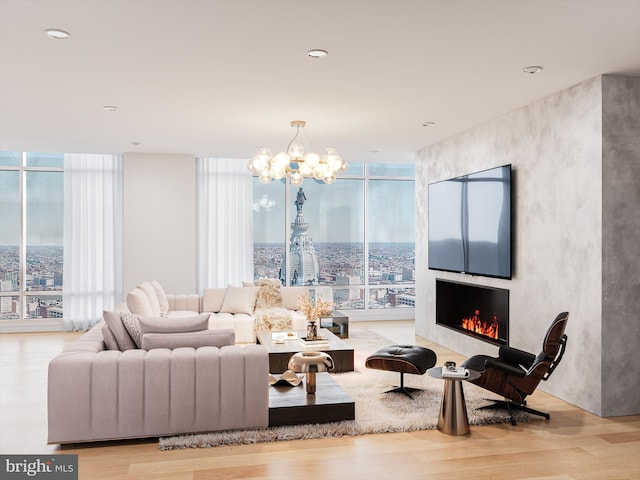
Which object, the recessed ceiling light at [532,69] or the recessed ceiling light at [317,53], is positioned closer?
the recessed ceiling light at [317,53]

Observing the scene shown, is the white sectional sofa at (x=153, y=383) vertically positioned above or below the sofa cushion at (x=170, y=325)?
below

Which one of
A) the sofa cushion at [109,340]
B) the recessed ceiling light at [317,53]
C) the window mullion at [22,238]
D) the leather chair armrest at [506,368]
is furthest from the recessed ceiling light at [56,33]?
the window mullion at [22,238]

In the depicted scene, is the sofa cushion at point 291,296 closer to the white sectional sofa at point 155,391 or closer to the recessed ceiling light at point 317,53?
the white sectional sofa at point 155,391

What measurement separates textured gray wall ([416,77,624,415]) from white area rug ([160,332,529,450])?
29.1 inches

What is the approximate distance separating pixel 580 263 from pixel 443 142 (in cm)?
302

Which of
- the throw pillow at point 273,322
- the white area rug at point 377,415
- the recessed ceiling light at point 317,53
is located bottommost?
the white area rug at point 377,415

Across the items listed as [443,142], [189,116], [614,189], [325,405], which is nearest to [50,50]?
[189,116]

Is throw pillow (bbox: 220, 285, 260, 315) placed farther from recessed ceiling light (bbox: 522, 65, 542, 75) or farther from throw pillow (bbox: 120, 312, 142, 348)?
recessed ceiling light (bbox: 522, 65, 542, 75)

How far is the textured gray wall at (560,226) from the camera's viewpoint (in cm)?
427

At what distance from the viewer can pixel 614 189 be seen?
422 centimetres

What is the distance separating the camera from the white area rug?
12.0 ft

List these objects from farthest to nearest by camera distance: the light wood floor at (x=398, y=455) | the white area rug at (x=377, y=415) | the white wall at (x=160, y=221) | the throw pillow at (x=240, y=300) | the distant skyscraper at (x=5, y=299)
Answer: the distant skyscraper at (x=5, y=299) → the white wall at (x=160, y=221) → the throw pillow at (x=240, y=300) → the white area rug at (x=377, y=415) → the light wood floor at (x=398, y=455)

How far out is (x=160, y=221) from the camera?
811 centimetres

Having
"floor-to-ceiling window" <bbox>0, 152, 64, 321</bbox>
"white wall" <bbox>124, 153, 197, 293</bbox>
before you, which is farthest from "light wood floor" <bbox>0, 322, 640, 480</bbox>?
"floor-to-ceiling window" <bbox>0, 152, 64, 321</bbox>
